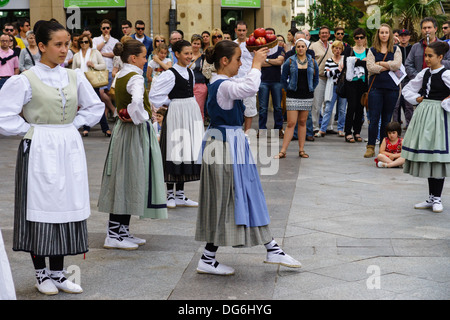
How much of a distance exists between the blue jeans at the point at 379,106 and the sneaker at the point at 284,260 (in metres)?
6.13

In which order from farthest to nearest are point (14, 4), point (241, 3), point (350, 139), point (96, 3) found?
point (241, 3), point (14, 4), point (96, 3), point (350, 139)

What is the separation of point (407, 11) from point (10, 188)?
63.2 ft

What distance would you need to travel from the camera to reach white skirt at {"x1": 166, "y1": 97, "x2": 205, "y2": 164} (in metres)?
7.83

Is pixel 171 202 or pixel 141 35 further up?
pixel 141 35

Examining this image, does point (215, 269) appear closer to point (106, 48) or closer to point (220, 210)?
point (220, 210)

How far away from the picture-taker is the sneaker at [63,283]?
501cm

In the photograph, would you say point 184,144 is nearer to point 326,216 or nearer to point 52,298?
point 326,216

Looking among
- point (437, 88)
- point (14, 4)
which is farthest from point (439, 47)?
point (14, 4)

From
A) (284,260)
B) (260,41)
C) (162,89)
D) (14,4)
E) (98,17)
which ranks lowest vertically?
(284,260)

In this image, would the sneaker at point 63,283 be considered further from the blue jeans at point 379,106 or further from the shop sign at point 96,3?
the shop sign at point 96,3

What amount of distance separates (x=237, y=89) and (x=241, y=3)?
1926 cm

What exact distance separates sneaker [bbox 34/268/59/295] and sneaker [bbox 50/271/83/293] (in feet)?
0.12

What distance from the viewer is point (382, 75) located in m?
11.0

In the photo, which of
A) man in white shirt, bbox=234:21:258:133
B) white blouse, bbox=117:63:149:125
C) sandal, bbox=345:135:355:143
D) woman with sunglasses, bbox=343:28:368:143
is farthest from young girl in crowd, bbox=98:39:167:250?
sandal, bbox=345:135:355:143
